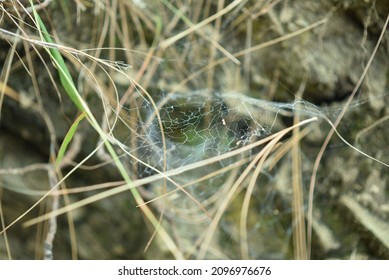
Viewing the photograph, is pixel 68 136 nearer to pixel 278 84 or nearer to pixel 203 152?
pixel 203 152

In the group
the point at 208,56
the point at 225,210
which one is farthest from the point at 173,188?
the point at 208,56

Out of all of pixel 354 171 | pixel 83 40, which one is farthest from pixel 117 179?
pixel 354 171

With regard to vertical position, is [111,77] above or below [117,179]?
above

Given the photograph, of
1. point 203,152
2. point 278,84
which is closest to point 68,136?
point 203,152

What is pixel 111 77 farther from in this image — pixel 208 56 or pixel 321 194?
pixel 321 194

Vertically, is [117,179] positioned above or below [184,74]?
below

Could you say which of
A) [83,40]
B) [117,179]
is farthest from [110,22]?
[117,179]

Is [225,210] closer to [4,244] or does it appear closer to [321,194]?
[321,194]

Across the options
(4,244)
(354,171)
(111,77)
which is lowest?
(4,244)
